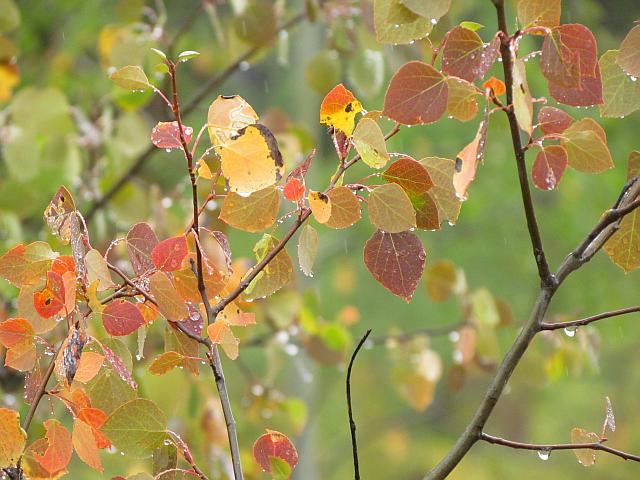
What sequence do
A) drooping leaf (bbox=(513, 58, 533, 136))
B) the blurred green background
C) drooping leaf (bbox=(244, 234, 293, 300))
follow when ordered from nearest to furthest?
drooping leaf (bbox=(513, 58, 533, 136)) < drooping leaf (bbox=(244, 234, 293, 300)) < the blurred green background

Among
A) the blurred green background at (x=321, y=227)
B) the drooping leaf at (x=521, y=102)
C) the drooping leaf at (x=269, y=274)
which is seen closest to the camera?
the drooping leaf at (x=521, y=102)

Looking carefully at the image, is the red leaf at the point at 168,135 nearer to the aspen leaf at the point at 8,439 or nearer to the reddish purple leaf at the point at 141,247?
the reddish purple leaf at the point at 141,247

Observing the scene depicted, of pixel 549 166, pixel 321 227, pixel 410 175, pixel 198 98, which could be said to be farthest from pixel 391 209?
pixel 321 227

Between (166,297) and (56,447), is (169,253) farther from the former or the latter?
(56,447)

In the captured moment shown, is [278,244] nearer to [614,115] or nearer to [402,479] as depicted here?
[614,115]

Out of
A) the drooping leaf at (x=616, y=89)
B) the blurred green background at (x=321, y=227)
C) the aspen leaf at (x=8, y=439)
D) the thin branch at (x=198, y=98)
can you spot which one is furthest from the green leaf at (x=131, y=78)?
the thin branch at (x=198, y=98)

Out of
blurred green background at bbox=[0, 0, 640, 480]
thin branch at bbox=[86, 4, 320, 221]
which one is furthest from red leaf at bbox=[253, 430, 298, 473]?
thin branch at bbox=[86, 4, 320, 221]

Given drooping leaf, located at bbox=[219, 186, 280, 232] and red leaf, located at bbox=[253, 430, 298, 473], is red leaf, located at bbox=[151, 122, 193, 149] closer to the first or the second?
drooping leaf, located at bbox=[219, 186, 280, 232]
